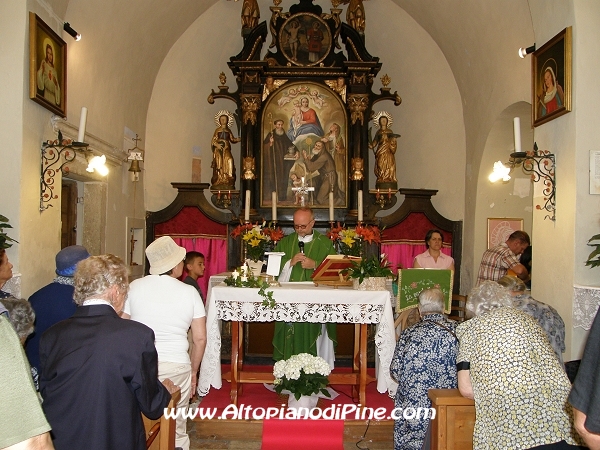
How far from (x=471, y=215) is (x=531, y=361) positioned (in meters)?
6.73

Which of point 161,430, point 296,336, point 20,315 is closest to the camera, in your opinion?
point 20,315

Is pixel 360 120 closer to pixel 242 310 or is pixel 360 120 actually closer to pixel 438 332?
pixel 242 310

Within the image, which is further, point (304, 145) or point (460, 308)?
point (304, 145)

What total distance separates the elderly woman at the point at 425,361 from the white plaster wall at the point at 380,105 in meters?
6.18

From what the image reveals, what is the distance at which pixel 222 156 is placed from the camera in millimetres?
9438

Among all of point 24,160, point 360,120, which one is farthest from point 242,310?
point 360,120

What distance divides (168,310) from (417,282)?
367 centimetres

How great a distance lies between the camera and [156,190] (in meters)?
10.2

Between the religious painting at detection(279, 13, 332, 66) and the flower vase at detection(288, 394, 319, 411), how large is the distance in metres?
5.79

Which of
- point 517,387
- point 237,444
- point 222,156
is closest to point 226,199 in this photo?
point 222,156

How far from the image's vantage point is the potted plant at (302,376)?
17.3 ft

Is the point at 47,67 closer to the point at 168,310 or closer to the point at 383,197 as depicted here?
the point at 168,310

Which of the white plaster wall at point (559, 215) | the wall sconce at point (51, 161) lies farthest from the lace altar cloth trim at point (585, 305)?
the wall sconce at point (51, 161)

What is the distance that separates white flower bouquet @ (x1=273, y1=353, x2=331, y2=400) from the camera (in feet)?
17.3
